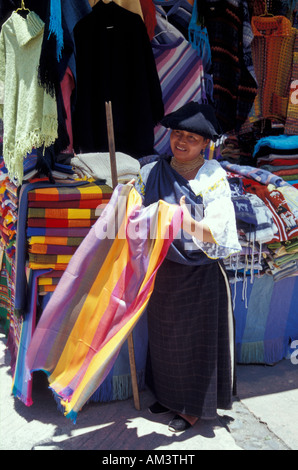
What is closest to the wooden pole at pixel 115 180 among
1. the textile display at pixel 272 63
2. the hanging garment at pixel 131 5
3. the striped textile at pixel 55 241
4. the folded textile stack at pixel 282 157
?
the striped textile at pixel 55 241

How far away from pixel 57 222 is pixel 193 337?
1114 millimetres

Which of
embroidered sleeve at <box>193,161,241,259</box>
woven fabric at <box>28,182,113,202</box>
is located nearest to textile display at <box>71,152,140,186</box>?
woven fabric at <box>28,182,113,202</box>

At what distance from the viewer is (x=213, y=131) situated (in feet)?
8.03

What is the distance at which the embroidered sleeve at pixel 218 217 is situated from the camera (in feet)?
7.61

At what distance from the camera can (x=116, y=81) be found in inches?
127

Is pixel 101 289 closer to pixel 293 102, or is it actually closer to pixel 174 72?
pixel 174 72

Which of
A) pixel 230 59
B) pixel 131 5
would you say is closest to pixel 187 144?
pixel 131 5

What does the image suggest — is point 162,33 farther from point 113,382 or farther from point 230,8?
point 113,382

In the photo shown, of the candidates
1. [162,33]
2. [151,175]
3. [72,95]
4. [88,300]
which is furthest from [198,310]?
[162,33]

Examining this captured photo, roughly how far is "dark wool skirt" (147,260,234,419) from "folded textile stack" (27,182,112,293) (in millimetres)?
614

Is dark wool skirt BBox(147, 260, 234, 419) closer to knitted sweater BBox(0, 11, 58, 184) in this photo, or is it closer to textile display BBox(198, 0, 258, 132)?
knitted sweater BBox(0, 11, 58, 184)

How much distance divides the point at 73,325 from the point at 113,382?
849mm

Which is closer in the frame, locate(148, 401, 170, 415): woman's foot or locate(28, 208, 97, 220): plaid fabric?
locate(28, 208, 97, 220): plaid fabric

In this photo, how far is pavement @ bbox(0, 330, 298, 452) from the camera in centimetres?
260
